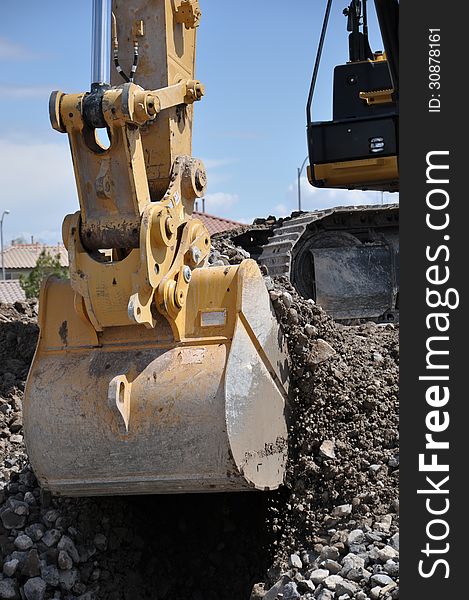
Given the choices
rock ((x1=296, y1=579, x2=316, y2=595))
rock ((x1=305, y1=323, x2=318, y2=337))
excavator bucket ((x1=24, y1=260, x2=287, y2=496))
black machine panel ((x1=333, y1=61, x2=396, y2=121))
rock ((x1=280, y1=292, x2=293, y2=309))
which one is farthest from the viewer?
black machine panel ((x1=333, y1=61, x2=396, y2=121))

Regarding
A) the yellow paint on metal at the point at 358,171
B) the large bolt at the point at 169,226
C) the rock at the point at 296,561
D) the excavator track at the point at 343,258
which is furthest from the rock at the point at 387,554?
the excavator track at the point at 343,258

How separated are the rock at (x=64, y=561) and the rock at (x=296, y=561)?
44.4 inches

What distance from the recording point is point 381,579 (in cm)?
452

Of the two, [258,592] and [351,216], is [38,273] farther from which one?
[258,592]

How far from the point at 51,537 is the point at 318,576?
1446mm

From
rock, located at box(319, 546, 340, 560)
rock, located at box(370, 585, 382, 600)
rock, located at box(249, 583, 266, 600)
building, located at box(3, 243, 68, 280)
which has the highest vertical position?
building, located at box(3, 243, 68, 280)

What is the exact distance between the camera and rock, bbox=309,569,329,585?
475cm

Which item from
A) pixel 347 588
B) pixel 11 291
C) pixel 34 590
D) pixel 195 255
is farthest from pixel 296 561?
pixel 11 291

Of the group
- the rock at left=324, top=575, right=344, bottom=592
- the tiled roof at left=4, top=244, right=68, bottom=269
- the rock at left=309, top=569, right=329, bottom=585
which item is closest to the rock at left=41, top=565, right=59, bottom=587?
the rock at left=309, top=569, right=329, bottom=585

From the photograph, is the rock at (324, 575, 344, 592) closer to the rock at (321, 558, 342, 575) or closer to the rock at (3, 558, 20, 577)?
the rock at (321, 558, 342, 575)

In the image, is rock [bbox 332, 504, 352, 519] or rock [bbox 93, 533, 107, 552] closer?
rock [bbox 332, 504, 352, 519]

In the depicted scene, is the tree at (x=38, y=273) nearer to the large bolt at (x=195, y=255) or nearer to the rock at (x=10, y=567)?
the rock at (x=10, y=567)

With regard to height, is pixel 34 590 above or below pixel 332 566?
below

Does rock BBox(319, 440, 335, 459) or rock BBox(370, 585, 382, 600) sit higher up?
rock BBox(319, 440, 335, 459)
